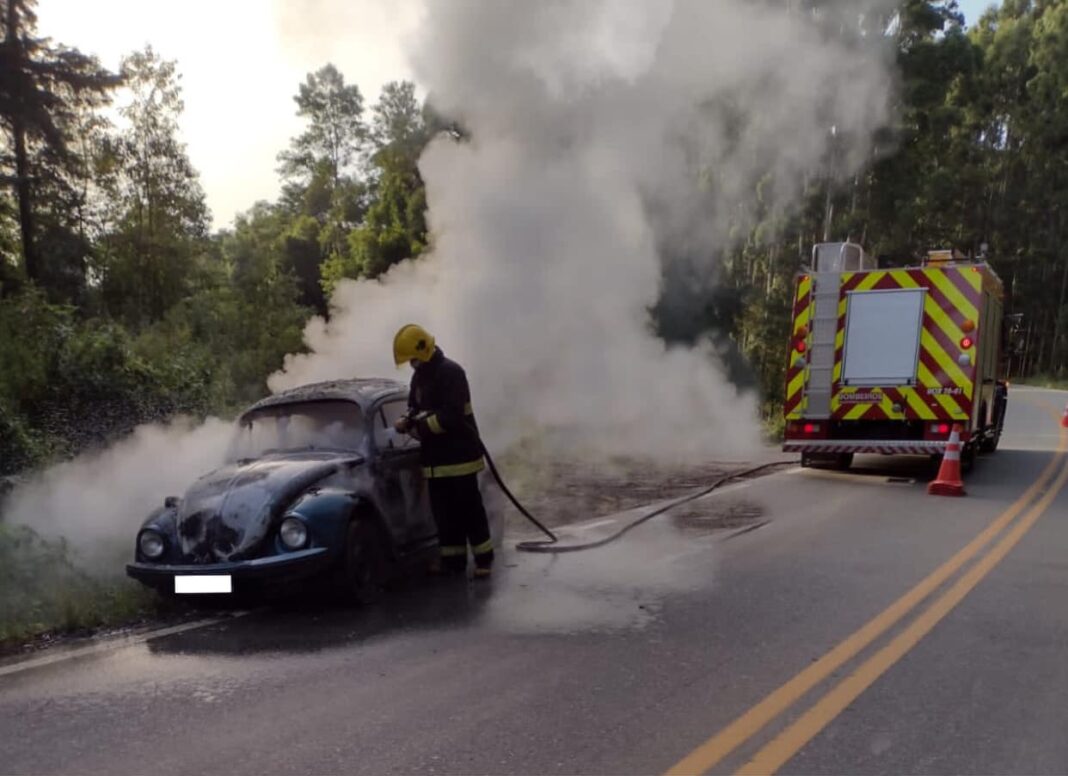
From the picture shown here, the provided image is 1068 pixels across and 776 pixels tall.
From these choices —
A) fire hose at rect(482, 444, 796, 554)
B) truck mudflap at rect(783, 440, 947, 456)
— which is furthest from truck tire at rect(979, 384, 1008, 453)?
fire hose at rect(482, 444, 796, 554)

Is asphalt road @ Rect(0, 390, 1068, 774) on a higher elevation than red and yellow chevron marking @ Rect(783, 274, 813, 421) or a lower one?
lower

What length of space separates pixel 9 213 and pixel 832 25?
21718 millimetres

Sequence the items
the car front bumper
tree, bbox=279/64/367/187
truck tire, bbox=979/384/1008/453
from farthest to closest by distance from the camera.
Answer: tree, bbox=279/64/367/187, truck tire, bbox=979/384/1008/453, the car front bumper

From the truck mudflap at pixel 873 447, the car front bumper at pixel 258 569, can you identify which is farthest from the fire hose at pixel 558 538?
the car front bumper at pixel 258 569

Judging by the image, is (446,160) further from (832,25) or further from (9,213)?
(9,213)

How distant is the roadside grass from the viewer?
5.68 meters

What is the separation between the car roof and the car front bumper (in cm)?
148

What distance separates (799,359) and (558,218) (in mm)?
3835

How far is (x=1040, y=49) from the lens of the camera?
50.1 meters

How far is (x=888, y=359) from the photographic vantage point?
12.6 metres

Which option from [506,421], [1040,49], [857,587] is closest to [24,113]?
[506,421]

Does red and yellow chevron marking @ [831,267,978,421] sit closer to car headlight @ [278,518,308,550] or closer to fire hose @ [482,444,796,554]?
fire hose @ [482,444,796,554]

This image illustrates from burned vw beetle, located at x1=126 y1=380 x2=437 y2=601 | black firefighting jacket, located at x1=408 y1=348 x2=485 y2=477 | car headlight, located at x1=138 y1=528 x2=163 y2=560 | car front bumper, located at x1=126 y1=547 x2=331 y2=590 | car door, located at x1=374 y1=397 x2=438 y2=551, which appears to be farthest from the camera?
black firefighting jacket, located at x1=408 y1=348 x2=485 y2=477

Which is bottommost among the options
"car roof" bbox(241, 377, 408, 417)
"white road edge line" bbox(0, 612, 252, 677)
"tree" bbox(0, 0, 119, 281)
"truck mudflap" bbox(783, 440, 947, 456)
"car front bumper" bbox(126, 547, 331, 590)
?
"white road edge line" bbox(0, 612, 252, 677)
